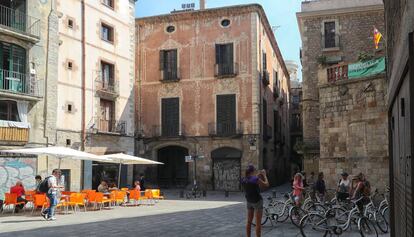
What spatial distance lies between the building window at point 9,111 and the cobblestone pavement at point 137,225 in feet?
21.9

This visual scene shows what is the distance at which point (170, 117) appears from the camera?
1341 inches

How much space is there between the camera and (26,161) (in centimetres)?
2195

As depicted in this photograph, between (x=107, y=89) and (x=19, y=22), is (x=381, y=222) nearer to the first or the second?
(x=19, y=22)

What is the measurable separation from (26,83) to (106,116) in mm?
6582

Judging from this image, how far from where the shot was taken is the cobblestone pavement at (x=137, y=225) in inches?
464

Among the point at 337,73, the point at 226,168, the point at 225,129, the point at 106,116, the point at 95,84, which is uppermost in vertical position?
the point at 95,84

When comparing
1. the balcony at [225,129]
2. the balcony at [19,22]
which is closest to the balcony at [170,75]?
the balcony at [225,129]

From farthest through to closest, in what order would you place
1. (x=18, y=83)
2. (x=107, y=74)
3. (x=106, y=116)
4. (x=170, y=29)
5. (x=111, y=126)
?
(x=170, y=29) < (x=107, y=74) < (x=111, y=126) < (x=106, y=116) < (x=18, y=83)

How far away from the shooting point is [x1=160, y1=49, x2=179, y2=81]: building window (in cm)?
3403


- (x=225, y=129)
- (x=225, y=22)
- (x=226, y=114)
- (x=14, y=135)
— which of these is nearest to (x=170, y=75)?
(x=226, y=114)

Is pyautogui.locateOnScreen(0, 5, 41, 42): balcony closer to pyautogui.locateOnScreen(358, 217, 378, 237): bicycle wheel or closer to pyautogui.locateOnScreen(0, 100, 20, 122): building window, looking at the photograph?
pyautogui.locateOnScreen(0, 100, 20, 122): building window

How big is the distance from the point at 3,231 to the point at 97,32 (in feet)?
56.8

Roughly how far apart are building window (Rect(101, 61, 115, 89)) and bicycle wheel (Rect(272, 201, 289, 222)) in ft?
56.2

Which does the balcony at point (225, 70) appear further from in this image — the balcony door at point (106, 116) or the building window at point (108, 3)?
the building window at point (108, 3)
